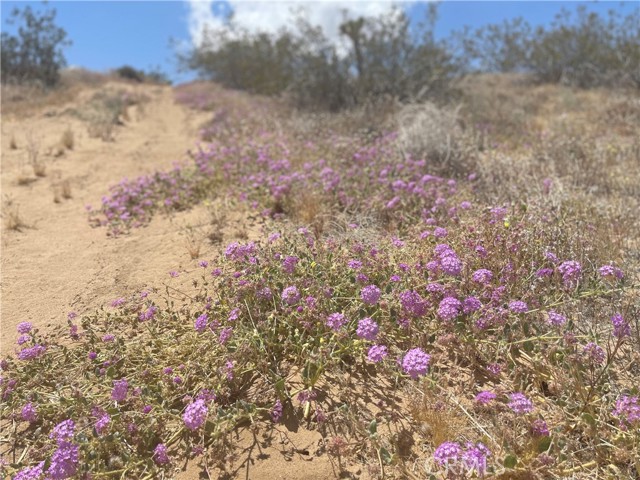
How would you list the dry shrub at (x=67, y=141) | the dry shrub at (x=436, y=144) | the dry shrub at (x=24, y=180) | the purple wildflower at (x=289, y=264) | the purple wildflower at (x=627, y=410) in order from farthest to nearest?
the dry shrub at (x=67, y=141)
the dry shrub at (x=24, y=180)
the dry shrub at (x=436, y=144)
the purple wildflower at (x=289, y=264)
the purple wildflower at (x=627, y=410)

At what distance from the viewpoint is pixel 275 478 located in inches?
89.0

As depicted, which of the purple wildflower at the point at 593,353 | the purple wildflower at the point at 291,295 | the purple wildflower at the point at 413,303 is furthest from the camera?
the purple wildflower at the point at 291,295

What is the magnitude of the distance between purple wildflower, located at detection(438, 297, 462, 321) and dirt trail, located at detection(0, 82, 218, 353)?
2318 millimetres

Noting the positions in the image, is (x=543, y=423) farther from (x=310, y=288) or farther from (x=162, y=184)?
(x=162, y=184)

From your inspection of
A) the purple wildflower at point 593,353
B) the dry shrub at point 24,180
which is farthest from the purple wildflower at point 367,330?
the dry shrub at point 24,180

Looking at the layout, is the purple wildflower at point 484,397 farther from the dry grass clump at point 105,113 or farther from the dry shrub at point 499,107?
the dry grass clump at point 105,113

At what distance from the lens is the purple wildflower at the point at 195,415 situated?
7.51 ft

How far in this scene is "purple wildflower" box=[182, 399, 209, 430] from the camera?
2.29 m

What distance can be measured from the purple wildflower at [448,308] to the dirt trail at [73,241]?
232 cm

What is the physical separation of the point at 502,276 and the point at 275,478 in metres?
1.97

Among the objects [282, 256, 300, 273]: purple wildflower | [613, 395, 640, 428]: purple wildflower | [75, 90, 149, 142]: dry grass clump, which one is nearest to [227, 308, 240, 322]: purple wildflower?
[282, 256, 300, 273]: purple wildflower

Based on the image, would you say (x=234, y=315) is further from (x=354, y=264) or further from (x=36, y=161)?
(x=36, y=161)

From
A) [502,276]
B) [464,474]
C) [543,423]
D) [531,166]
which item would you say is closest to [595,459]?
[543,423]

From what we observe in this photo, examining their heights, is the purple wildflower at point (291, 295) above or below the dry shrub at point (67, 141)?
below
